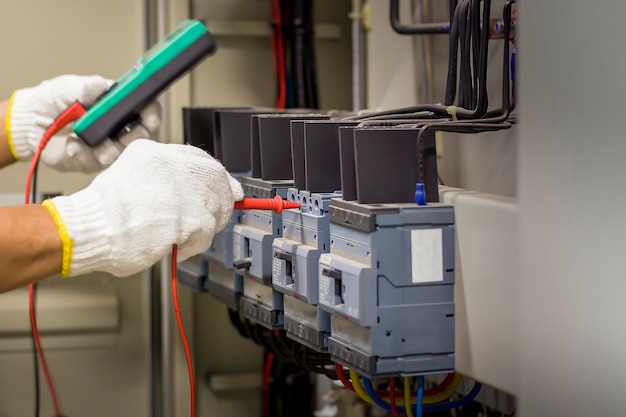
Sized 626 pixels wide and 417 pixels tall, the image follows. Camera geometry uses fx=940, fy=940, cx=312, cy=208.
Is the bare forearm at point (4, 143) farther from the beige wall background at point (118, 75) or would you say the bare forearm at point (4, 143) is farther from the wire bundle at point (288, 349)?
the wire bundle at point (288, 349)

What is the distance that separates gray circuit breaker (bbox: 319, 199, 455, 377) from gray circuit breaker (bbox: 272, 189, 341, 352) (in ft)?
0.40

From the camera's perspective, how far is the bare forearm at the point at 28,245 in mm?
1402

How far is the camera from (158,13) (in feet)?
8.61

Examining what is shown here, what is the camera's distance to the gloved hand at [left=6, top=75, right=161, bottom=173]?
2.09 meters

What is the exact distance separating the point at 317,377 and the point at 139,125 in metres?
1.12

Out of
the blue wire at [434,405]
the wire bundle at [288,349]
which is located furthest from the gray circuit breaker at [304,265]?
the wire bundle at [288,349]

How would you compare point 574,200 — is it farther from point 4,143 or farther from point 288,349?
point 4,143

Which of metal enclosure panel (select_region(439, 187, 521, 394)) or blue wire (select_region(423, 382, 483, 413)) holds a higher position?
metal enclosure panel (select_region(439, 187, 521, 394))

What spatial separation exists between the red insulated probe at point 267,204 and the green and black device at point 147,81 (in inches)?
18.5

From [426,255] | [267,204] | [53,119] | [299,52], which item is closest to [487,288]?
[426,255]

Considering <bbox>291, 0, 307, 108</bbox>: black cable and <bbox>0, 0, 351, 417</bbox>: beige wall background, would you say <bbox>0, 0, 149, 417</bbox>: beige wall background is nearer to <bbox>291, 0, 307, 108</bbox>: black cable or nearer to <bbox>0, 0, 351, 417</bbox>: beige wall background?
<bbox>0, 0, 351, 417</bbox>: beige wall background

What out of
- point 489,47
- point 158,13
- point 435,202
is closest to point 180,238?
point 435,202

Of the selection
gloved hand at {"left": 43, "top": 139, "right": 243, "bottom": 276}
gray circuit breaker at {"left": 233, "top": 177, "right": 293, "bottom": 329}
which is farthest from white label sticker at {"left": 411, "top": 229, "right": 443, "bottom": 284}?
gray circuit breaker at {"left": 233, "top": 177, "right": 293, "bottom": 329}

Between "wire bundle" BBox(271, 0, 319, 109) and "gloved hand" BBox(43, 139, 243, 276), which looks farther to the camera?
"wire bundle" BBox(271, 0, 319, 109)
